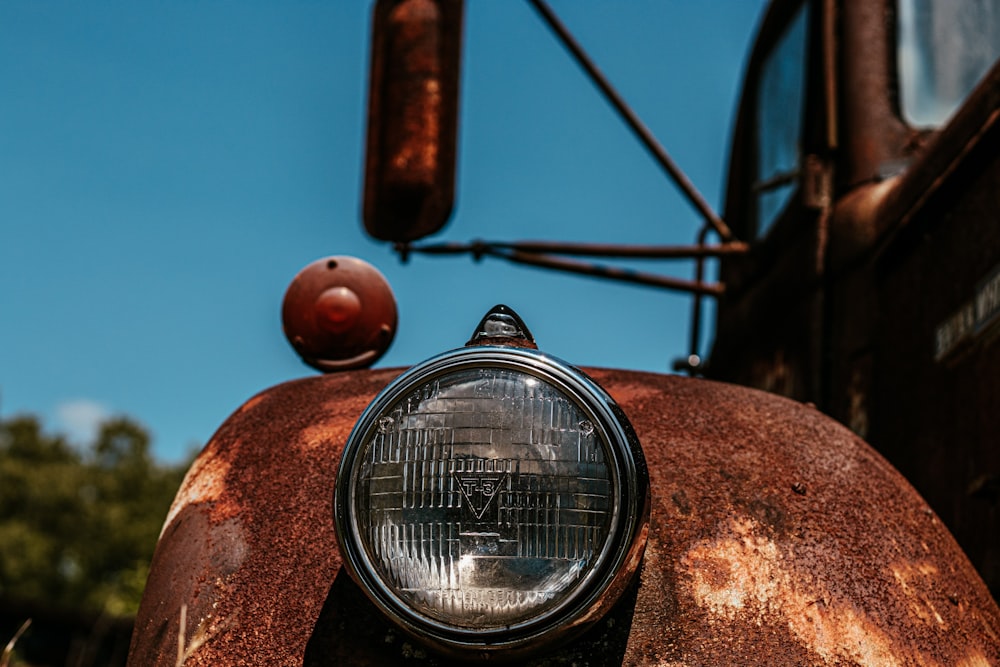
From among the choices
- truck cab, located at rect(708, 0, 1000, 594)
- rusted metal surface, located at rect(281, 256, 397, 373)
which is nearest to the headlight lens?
rusted metal surface, located at rect(281, 256, 397, 373)

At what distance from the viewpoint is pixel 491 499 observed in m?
1.24

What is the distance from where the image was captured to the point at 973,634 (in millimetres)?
1461

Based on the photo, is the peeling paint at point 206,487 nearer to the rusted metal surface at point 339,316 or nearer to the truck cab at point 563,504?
the truck cab at point 563,504

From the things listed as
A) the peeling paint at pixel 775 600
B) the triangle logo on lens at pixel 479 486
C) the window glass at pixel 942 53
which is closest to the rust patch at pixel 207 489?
the triangle logo on lens at pixel 479 486

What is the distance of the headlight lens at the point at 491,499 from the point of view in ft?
4.00

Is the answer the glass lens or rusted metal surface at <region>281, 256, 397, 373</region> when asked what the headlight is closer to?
the glass lens

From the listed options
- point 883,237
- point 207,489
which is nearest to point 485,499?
point 207,489

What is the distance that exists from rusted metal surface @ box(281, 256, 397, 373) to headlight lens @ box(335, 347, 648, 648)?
692mm

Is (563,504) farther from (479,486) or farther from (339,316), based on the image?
(339,316)

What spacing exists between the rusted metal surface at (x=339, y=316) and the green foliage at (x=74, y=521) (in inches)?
1259

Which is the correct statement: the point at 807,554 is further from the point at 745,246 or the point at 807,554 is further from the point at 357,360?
the point at 745,246

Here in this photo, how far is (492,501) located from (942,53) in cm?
206

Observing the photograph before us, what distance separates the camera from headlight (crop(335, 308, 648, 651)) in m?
1.22

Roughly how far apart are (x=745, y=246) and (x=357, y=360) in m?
1.63
